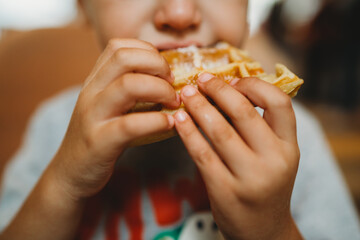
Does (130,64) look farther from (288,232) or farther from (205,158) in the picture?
(288,232)

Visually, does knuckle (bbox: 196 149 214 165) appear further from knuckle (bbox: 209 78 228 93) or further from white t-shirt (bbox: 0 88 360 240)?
white t-shirt (bbox: 0 88 360 240)

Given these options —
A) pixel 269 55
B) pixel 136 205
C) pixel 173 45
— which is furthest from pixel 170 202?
pixel 269 55

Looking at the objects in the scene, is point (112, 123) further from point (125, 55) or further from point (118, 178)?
point (118, 178)

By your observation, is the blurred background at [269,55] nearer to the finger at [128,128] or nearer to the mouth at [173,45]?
the mouth at [173,45]

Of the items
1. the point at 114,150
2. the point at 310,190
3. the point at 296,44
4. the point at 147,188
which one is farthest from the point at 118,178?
the point at 296,44

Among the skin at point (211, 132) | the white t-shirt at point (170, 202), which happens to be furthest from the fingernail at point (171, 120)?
the white t-shirt at point (170, 202)
